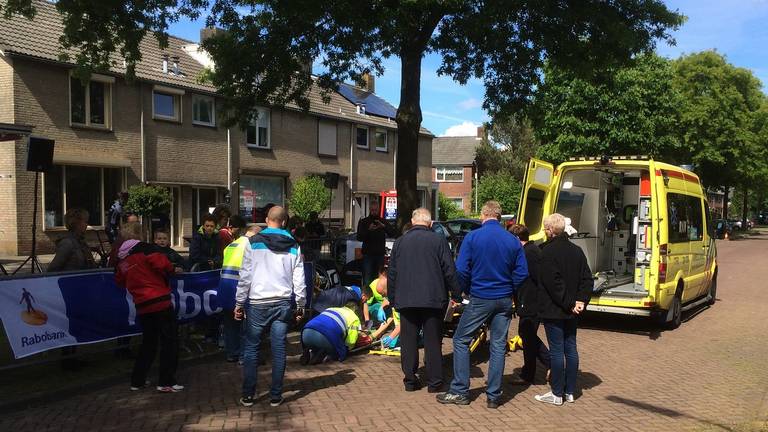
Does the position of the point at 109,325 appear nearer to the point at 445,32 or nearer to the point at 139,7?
the point at 139,7

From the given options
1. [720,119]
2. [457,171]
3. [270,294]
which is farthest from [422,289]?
[457,171]

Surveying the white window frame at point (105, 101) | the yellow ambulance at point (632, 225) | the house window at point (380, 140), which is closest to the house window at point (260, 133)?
the white window frame at point (105, 101)

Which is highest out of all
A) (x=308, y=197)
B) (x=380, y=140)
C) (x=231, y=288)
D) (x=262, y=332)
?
(x=380, y=140)

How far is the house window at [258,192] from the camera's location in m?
24.7

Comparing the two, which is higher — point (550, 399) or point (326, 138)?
point (326, 138)

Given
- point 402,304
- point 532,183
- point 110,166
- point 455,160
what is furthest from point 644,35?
point 455,160

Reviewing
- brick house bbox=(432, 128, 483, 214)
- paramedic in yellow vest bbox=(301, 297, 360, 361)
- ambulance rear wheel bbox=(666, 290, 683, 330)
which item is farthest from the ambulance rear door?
brick house bbox=(432, 128, 483, 214)

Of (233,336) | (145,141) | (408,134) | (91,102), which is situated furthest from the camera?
(145,141)

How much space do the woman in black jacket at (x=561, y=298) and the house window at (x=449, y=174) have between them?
4769 cm

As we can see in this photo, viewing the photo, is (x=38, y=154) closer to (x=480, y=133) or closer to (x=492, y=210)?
(x=492, y=210)

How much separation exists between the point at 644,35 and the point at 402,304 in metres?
7.38

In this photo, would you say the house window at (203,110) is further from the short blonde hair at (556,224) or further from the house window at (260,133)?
the short blonde hair at (556,224)

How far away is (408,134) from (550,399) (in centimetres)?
586

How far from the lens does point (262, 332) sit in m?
5.32
